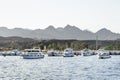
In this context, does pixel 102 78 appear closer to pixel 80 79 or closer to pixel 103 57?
pixel 80 79

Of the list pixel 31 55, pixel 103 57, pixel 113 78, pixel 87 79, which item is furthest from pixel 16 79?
pixel 103 57

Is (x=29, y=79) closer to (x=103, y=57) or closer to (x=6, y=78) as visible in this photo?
(x=6, y=78)

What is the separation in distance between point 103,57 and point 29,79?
11515 cm

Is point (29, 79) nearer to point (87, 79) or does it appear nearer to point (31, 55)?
point (87, 79)

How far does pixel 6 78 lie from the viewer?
80062 millimetres

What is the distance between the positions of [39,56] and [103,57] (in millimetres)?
30970

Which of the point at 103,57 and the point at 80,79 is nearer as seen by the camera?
the point at 80,79

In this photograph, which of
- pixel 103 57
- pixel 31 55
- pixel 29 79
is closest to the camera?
pixel 29 79

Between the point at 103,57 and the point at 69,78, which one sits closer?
the point at 69,78

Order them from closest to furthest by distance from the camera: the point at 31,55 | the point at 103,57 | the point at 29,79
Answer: the point at 29,79
the point at 31,55
the point at 103,57

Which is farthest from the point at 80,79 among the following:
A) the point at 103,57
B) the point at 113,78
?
the point at 103,57

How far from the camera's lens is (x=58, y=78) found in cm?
8019

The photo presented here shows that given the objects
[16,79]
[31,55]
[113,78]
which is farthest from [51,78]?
[31,55]

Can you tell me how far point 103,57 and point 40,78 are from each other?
369ft
